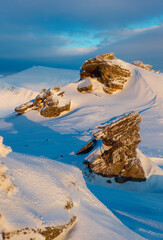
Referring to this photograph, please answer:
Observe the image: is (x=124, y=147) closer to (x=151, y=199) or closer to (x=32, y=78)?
(x=151, y=199)

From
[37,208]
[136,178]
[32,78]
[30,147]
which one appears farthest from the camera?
[32,78]

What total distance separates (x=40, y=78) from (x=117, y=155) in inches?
2805

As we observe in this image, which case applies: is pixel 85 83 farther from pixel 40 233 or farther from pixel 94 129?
pixel 40 233

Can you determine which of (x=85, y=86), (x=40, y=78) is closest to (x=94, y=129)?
(x=85, y=86)

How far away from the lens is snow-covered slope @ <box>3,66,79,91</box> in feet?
217

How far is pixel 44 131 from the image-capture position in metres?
13.7

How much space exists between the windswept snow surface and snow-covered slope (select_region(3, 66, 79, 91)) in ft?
146

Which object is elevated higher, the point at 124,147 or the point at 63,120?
the point at 124,147

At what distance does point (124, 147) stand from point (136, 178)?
1.23 m

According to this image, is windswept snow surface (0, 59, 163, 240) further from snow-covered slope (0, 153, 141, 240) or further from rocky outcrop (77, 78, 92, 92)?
rocky outcrop (77, 78, 92, 92)

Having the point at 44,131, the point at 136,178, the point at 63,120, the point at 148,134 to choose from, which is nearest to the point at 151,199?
the point at 136,178

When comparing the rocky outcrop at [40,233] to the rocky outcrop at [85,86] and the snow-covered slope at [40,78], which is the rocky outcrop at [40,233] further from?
the snow-covered slope at [40,78]

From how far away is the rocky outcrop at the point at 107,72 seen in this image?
22.9m

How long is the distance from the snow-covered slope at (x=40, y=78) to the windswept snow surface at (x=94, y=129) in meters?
44.4
